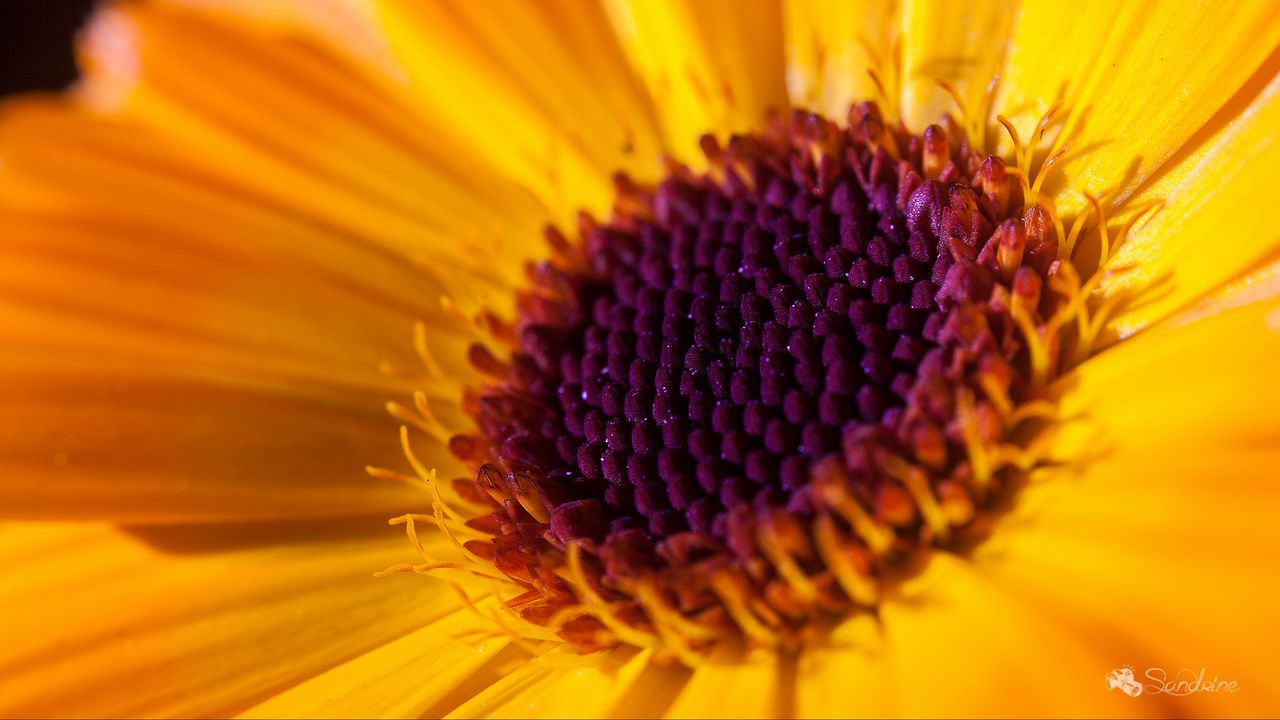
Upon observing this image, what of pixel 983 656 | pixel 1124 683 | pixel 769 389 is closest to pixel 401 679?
pixel 769 389

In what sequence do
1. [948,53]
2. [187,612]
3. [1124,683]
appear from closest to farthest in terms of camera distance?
[1124,683], [187,612], [948,53]

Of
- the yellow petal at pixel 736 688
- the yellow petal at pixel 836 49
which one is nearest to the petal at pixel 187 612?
the yellow petal at pixel 736 688

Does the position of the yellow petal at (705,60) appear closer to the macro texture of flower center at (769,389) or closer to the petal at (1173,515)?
the macro texture of flower center at (769,389)

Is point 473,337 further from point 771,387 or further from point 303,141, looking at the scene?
point 771,387

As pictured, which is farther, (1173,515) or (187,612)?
(187,612)

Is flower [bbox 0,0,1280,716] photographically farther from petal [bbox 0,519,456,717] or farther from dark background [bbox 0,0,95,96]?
dark background [bbox 0,0,95,96]

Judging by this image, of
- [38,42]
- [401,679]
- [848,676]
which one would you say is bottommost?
[848,676]
